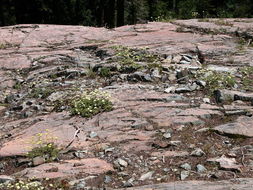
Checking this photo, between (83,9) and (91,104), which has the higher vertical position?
(83,9)

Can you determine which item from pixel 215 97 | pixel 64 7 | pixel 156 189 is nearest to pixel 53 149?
pixel 156 189

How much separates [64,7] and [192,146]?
3468 centimetres

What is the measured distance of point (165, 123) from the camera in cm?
553

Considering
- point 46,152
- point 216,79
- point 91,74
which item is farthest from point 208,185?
point 91,74

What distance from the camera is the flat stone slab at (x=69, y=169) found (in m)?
4.36

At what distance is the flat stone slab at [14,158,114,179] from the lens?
4.36 meters

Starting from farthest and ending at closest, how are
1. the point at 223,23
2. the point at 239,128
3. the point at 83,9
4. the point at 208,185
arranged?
1. the point at 83,9
2. the point at 223,23
3. the point at 239,128
4. the point at 208,185

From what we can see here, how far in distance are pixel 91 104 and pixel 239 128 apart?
2387 millimetres

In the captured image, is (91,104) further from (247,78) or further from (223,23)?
(223,23)

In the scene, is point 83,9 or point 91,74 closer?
point 91,74

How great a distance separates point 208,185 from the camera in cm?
390

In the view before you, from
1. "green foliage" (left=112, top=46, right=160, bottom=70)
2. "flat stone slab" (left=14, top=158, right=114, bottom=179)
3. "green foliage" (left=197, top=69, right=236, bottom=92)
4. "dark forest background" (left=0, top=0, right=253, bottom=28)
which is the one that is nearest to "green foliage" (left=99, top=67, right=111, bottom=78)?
"green foliage" (left=112, top=46, right=160, bottom=70)

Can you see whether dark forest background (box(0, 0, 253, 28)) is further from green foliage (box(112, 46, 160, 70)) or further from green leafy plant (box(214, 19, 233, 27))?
green foliage (box(112, 46, 160, 70))

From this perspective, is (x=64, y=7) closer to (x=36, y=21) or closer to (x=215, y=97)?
(x=36, y=21)
